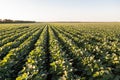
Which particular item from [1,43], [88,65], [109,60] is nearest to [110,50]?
[109,60]

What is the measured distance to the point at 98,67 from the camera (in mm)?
6848

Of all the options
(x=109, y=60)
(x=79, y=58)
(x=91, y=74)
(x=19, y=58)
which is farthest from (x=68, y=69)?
(x=19, y=58)

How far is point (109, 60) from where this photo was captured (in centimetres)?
861

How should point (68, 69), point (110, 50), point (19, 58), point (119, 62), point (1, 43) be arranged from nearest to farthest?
point (68, 69), point (119, 62), point (19, 58), point (110, 50), point (1, 43)

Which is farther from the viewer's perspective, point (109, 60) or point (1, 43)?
point (1, 43)

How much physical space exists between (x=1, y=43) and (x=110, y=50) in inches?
350

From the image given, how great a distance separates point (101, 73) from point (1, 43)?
10.9 m

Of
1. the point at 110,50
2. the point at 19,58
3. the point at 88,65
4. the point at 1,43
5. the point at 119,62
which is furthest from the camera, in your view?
the point at 1,43

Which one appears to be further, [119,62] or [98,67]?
[119,62]

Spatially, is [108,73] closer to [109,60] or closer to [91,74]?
[91,74]

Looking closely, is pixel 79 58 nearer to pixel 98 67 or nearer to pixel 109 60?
pixel 109 60

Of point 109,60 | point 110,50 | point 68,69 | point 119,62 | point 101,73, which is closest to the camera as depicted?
point 101,73

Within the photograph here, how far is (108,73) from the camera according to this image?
616cm

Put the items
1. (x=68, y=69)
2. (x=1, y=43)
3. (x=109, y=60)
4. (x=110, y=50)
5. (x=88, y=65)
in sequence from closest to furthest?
1. (x=68, y=69)
2. (x=88, y=65)
3. (x=109, y=60)
4. (x=110, y=50)
5. (x=1, y=43)
